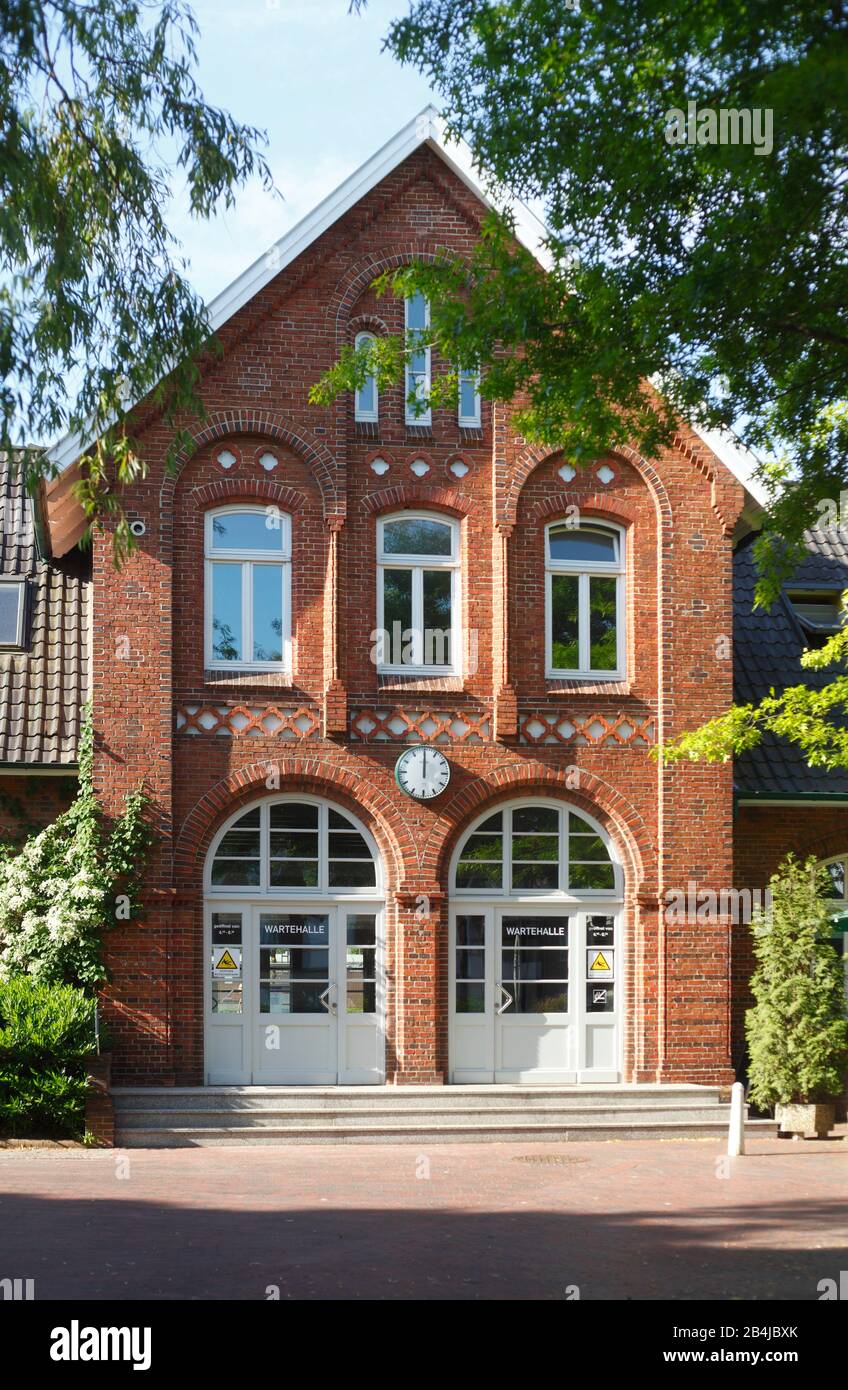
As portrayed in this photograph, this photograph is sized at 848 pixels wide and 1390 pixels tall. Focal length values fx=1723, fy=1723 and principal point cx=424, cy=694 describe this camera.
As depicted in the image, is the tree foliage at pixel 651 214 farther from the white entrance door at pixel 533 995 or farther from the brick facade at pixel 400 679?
the white entrance door at pixel 533 995

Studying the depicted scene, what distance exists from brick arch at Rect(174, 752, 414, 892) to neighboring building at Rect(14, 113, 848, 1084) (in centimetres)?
4

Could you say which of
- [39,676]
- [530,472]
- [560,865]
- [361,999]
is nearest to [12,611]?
[39,676]

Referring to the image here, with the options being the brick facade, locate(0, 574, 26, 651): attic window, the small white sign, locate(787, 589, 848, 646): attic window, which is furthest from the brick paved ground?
locate(787, 589, 848, 646): attic window

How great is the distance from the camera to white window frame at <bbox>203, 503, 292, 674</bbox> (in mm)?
19828

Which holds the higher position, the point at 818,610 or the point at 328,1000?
the point at 818,610

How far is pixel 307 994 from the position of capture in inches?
785

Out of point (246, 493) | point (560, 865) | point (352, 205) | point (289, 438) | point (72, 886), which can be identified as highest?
point (352, 205)

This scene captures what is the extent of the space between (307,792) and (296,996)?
2.36 m

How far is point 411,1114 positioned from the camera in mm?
18906

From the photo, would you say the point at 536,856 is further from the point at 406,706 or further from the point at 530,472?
the point at 530,472

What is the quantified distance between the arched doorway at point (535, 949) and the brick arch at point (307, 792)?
83 cm

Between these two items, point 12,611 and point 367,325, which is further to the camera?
point 12,611

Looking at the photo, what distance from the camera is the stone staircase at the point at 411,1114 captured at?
18141mm

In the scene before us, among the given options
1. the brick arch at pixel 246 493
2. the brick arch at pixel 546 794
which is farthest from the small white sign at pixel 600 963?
the brick arch at pixel 246 493
